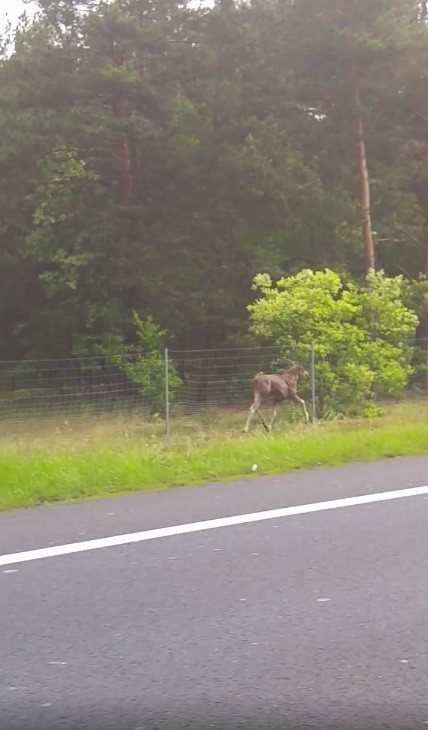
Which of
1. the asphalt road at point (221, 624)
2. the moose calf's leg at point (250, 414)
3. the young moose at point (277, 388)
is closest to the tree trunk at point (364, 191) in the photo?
the young moose at point (277, 388)

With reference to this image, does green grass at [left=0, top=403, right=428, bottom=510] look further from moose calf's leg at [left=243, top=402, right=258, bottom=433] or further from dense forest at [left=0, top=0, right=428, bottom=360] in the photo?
dense forest at [left=0, top=0, right=428, bottom=360]

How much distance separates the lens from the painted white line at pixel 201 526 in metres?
7.48

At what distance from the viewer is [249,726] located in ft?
14.1

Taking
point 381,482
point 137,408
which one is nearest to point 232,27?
point 137,408

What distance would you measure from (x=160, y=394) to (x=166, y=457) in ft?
22.0

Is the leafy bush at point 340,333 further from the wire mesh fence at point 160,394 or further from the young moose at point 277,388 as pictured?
the young moose at point 277,388

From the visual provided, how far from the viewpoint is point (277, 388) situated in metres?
18.2

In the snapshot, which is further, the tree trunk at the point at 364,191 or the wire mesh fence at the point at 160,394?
the tree trunk at the point at 364,191

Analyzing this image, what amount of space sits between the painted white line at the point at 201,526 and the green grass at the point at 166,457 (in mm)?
1960

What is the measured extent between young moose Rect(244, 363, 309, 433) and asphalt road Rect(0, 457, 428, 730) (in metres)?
9.12

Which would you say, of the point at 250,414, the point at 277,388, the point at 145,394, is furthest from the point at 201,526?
the point at 145,394

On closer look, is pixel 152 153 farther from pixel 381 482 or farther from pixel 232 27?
pixel 381 482

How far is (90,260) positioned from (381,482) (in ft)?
77.5

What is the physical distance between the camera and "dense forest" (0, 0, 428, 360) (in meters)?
29.7
